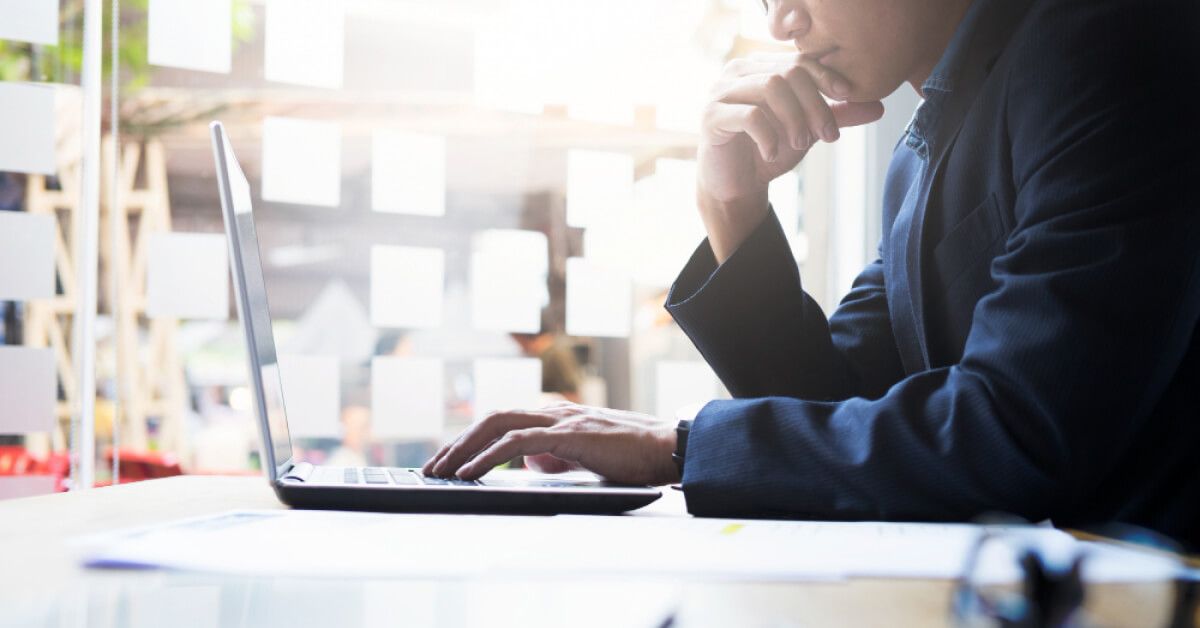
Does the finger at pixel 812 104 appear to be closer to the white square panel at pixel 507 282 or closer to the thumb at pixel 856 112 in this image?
the thumb at pixel 856 112

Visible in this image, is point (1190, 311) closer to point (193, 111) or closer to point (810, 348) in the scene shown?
point (810, 348)

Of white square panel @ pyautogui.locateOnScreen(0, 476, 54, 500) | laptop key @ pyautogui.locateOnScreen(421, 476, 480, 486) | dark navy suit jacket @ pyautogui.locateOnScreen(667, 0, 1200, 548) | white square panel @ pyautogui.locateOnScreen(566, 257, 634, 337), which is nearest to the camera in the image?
dark navy suit jacket @ pyautogui.locateOnScreen(667, 0, 1200, 548)

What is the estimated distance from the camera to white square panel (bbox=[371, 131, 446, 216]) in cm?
226

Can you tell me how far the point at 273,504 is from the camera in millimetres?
851

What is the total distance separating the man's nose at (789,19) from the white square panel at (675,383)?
1.44 m

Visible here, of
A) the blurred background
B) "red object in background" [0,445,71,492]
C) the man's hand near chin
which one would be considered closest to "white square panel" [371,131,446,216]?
the blurred background

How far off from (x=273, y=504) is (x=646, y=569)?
0.49m

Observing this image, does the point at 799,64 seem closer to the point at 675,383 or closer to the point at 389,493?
the point at 389,493

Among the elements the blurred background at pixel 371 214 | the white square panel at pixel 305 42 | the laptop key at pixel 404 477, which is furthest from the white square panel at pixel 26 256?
the laptop key at pixel 404 477

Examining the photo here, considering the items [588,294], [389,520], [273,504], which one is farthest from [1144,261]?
[588,294]

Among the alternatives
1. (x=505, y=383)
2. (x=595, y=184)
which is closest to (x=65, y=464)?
(x=505, y=383)

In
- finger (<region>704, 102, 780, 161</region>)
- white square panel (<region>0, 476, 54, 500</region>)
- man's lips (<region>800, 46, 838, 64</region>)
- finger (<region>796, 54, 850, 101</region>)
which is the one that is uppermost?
man's lips (<region>800, 46, 838, 64</region>)

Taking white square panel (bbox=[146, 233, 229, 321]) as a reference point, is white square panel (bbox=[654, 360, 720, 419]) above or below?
below

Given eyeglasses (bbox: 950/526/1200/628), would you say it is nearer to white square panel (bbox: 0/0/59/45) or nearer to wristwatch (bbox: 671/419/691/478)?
wristwatch (bbox: 671/419/691/478)
